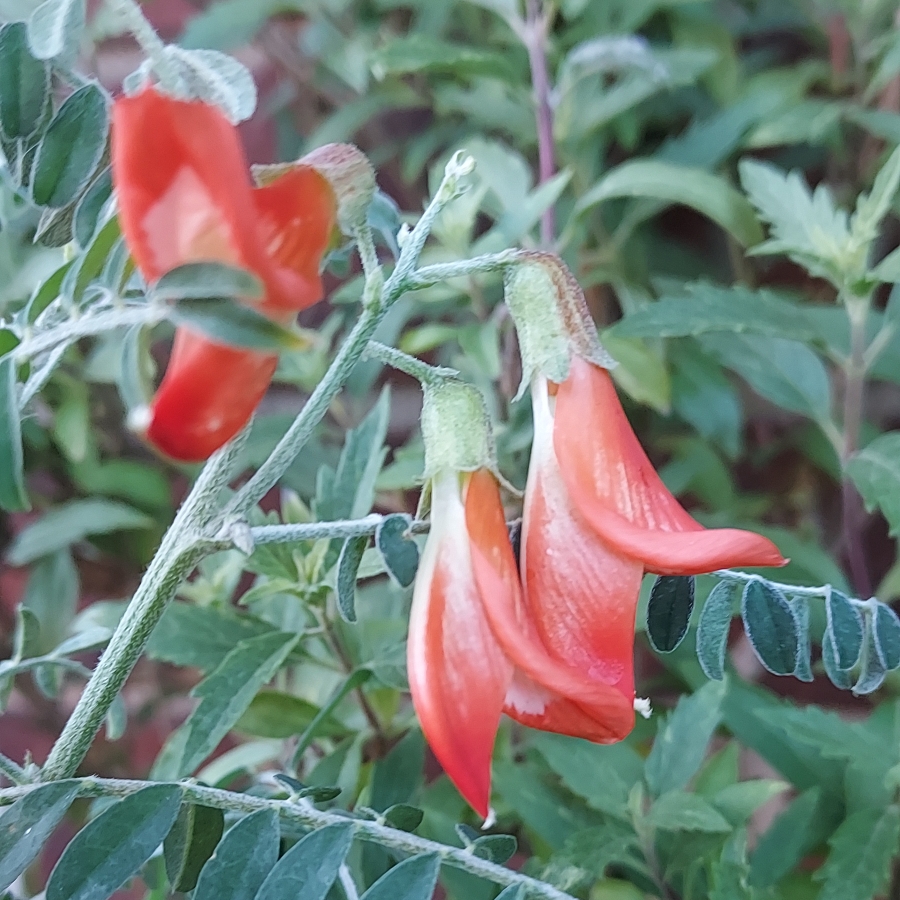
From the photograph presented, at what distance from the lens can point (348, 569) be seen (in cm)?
28

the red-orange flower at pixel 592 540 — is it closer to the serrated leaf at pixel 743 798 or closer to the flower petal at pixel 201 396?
the flower petal at pixel 201 396

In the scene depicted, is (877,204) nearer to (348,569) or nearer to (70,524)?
(348,569)

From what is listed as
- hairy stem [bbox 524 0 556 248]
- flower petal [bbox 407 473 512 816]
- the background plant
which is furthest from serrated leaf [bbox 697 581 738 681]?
hairy stem [bbox 524 0 556 248]

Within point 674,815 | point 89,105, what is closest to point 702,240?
point 674,815

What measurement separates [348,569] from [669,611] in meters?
0.11

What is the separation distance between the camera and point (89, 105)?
23 cm

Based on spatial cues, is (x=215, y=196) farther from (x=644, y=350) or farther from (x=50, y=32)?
(x=644, y=350)

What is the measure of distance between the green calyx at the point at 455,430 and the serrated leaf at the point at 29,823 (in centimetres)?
13

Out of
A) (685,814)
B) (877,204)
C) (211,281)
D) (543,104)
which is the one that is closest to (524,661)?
(211,281)

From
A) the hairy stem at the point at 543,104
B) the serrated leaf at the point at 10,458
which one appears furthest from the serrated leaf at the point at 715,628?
the hairy stem at the point at 543,104

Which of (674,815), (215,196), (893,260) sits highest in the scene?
(215,196)

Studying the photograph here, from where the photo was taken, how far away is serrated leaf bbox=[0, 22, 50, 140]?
22 cm

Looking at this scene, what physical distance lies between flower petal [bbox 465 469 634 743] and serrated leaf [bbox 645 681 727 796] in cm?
20

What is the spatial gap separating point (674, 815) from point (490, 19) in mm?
604
